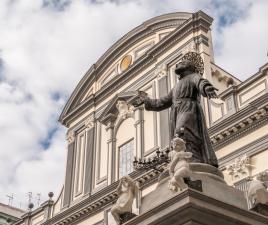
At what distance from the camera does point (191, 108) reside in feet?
26.2

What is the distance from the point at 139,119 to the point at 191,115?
641 inches

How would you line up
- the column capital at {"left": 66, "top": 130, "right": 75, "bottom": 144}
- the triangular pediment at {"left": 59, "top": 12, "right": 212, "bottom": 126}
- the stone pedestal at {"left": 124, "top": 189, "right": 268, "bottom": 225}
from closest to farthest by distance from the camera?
the stone pedestal at {"left": 124, "top": 189, "right": 268, "bottom": 225}, the triangular pediment at {"left": 59, "top": 12, "right": 212, "bottom": 126}, the column capital at {"left": 66, "top": 130, "right": 75, "bottom": 144}

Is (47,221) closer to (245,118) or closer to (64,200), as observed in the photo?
(64,200)

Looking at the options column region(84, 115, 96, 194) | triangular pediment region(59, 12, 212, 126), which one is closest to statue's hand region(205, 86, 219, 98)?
triangular pediment region(59, 12, 212, 126)

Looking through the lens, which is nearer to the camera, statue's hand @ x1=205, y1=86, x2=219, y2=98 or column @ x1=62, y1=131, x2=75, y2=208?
statue's hand @ x1=205, y1=86, x2=219, y2=98

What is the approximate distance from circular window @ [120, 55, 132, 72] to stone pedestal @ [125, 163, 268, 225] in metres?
19.6

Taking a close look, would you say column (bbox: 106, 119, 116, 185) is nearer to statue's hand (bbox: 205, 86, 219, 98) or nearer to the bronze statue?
the bronze statue

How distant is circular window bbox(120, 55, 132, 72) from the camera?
26455 mm

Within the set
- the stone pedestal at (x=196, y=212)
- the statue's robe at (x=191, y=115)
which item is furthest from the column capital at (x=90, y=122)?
the stone pedestal at (x=196, y=212)

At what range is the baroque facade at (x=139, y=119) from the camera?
18.2 m

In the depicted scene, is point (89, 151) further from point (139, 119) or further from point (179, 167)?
point (179, 167)

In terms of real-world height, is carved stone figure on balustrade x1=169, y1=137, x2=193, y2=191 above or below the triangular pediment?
below

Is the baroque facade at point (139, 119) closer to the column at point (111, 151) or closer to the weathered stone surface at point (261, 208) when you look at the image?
the column at point (111, 151)

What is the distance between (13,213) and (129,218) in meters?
33.8
